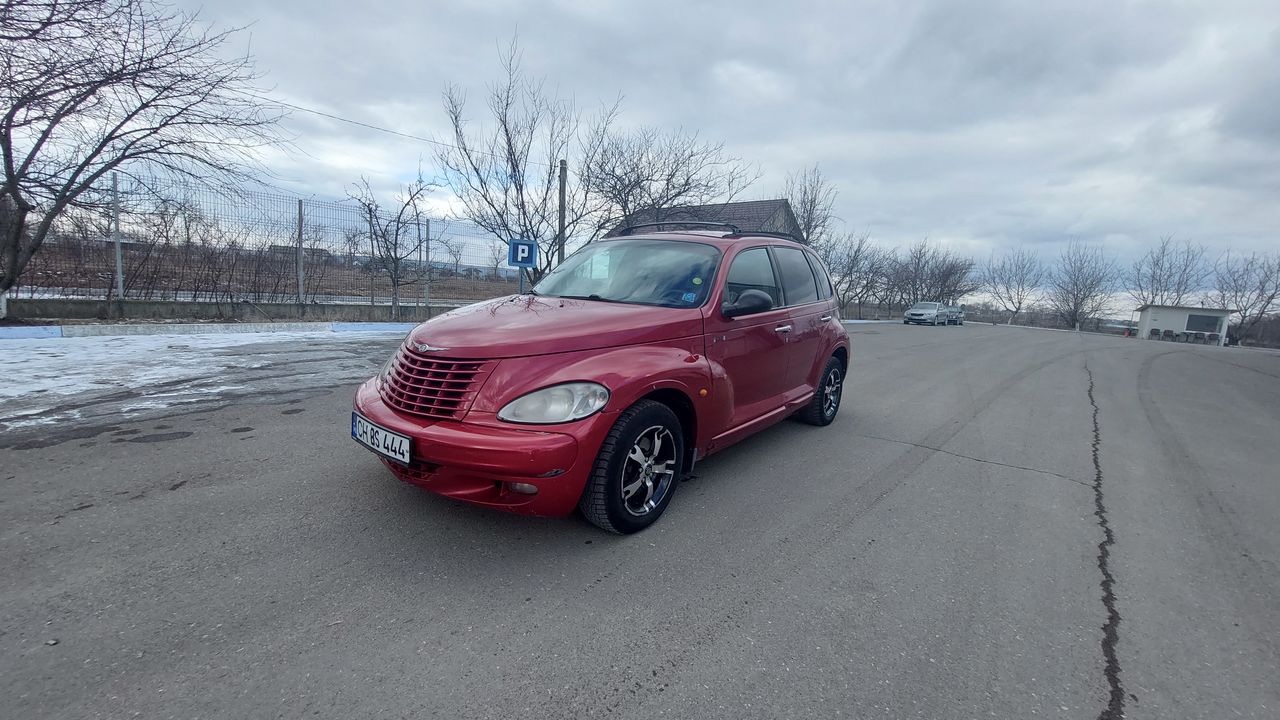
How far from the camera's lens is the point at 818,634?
Result: 243cm

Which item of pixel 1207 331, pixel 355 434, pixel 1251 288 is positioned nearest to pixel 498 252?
pixel 355 434

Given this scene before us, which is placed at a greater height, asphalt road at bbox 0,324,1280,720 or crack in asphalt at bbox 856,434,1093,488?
crack in asphalt at bbox 856,434,1093,488

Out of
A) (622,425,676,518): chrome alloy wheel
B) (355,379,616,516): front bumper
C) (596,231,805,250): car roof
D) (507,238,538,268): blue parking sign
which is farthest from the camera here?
(507,238,538,268): blue parking sign

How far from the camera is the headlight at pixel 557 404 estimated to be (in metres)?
2.81

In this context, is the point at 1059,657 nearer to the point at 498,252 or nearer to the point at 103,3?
the point at 103,3

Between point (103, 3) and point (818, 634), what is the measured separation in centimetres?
918

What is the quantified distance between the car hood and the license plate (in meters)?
0.48

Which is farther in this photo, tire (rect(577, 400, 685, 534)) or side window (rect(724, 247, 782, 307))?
side window (rect(724, 247, 782, 307))

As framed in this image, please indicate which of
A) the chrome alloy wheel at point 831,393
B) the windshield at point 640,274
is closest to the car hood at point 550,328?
the windshield at point 640,274

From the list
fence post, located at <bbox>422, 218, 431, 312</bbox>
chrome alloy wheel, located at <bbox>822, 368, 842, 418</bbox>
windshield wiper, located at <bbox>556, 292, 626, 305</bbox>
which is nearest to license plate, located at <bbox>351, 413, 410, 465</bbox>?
windshield wiper, located at <bbox>556, 292, 626, 305</bbox>

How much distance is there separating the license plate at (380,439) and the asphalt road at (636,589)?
0.46 m

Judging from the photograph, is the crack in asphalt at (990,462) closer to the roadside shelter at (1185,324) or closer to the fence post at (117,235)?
the fence post at (117,235)

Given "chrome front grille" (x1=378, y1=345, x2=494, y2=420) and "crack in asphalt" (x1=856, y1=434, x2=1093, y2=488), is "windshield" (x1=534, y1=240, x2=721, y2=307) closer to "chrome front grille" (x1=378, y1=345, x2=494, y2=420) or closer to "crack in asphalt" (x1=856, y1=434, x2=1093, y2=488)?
"chrome front grille" (x1=378, y1=345, x2=494, y2=420)

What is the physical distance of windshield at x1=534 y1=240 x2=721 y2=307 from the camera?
12.7 feet
